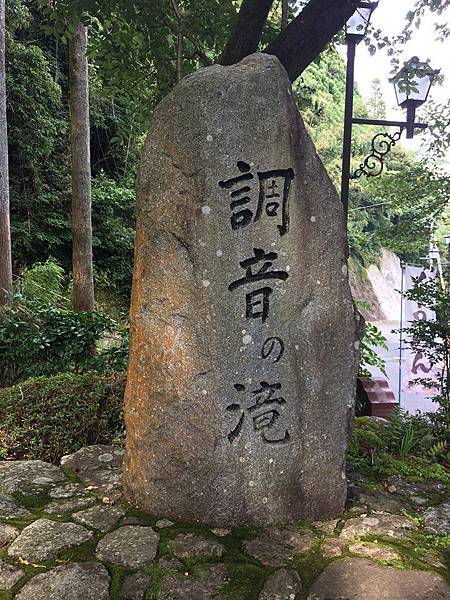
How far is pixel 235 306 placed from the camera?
261 centimetres

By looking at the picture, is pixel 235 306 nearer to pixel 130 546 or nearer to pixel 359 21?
pixel 130 546

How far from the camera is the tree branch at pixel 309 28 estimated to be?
13.8 feet

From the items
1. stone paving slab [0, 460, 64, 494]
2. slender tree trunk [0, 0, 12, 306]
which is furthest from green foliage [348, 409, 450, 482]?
slender tree trunk [0, 0, 12, 306]

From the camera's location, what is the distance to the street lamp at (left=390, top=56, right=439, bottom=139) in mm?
5164

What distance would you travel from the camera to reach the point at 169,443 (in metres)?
2.65

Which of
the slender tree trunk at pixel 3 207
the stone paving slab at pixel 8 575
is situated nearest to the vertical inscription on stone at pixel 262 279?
the stone paving slab at pixel 8 575

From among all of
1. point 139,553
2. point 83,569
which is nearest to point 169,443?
point 139,553

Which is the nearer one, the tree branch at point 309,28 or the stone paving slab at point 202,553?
the stone paving slab at point 202,553

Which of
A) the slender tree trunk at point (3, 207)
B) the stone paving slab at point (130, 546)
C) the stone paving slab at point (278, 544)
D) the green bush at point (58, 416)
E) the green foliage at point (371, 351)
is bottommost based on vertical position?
the stone paving slab at point (278, 544)

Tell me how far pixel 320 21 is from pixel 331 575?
161 inches

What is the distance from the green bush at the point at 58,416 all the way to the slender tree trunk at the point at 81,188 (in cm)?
300

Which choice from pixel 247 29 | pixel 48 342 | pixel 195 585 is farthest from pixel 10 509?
pixel 247 29

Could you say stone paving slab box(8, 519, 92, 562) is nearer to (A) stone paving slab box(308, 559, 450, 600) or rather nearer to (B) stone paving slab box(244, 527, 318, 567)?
(B) stone paving slab box(244, 527, 318, 567)

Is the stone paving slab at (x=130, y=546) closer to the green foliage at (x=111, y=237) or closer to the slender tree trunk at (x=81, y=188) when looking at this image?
the slender tree trunk at (x=81, y=188)
